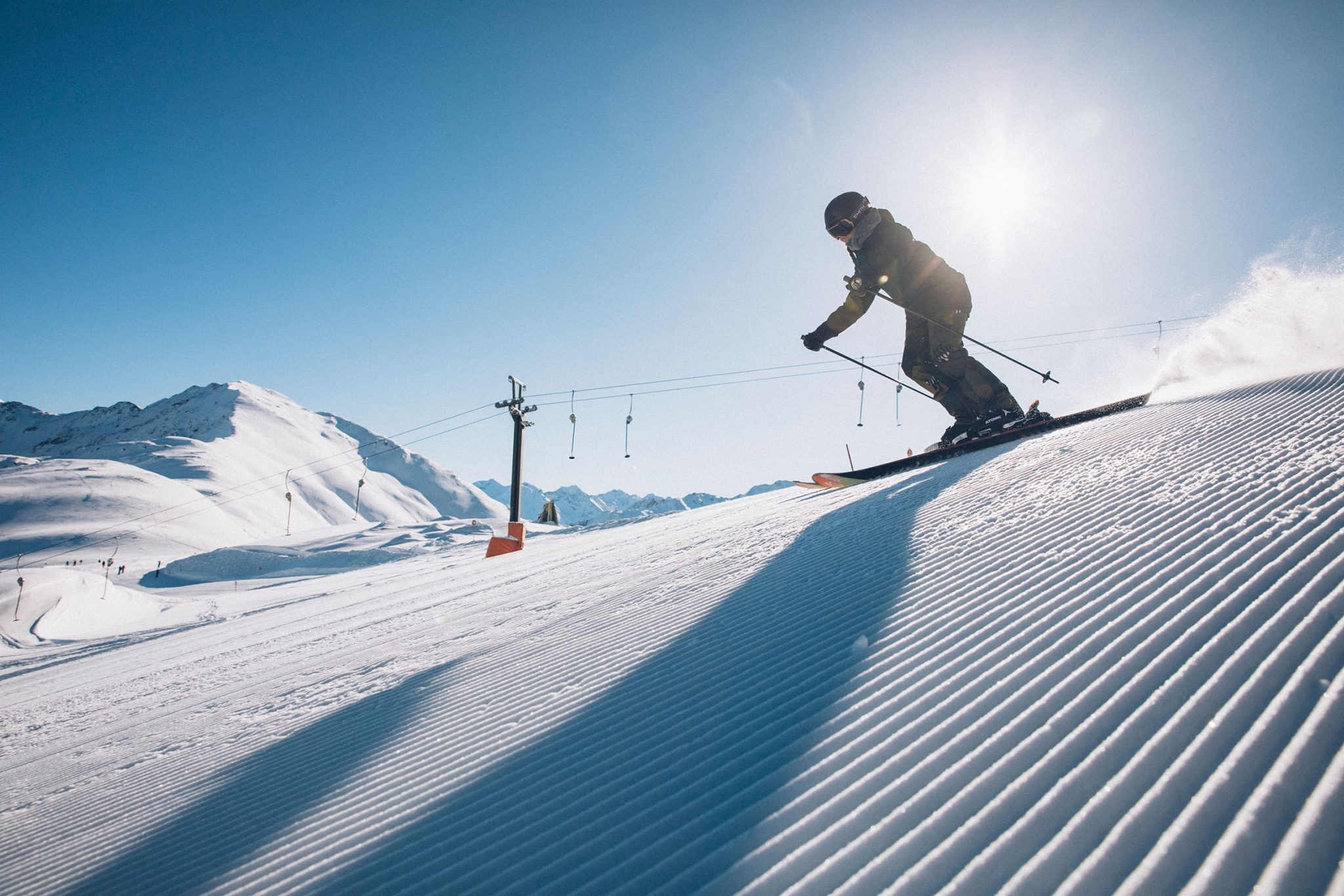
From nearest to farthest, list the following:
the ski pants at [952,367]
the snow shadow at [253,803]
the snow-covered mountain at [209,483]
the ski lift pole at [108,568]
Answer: the snow shadow at [253,803] → the ski pants at [952,367] → the ski lift pole at [108,568] → the snow-covered mountain at [209,483]

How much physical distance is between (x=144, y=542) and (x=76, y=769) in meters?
58.8

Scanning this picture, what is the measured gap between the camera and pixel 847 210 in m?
7.77

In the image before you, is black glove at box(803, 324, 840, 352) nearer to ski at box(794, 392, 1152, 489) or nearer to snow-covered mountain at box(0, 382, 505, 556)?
ski at box(794, 392, 1152, 489)

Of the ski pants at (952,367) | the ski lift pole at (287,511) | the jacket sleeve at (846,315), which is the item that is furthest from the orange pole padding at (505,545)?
the ski lift pole at (287,511)

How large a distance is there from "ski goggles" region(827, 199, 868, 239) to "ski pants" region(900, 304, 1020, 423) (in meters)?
1.52

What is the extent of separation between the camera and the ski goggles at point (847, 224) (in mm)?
7777

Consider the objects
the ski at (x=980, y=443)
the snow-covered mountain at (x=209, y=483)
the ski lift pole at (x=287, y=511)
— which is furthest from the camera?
the snow-covered mountain at (x=209, y=483)

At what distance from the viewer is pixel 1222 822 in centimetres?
122

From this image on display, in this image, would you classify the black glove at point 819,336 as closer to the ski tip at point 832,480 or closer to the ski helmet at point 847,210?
the ski helmet at point 847,210

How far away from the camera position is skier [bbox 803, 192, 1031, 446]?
25.9 feet

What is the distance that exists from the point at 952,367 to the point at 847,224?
258 cm

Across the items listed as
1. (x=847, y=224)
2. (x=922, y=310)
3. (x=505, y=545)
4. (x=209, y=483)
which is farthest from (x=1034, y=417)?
(x=209, y=483)

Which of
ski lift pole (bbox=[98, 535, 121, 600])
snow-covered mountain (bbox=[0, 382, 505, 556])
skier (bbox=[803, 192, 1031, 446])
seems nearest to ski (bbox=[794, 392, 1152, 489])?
skier (bbox=[803, 192, 1031, 446])

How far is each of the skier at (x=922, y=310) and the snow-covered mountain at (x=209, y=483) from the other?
80.1ft
